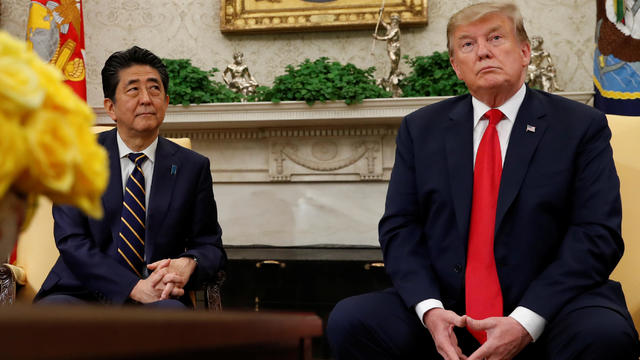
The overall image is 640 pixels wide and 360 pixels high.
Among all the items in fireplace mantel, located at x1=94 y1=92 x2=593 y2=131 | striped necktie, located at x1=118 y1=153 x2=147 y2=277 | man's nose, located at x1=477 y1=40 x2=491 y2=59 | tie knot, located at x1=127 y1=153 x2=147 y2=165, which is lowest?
striped necktie, located at x1=118 y1=153 x2=147 y2=277

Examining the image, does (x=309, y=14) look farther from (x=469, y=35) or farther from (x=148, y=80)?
(x=469, y=35)

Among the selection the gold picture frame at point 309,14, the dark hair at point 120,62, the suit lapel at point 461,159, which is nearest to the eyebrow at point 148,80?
the dark hair at point 120,62

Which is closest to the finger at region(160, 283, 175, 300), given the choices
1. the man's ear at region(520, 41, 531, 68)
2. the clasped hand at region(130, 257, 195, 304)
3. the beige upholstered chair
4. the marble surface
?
the clasped hand at region(130, 257, 195, 304)

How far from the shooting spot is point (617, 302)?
178 cm

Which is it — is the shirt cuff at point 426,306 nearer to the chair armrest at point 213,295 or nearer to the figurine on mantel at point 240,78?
the chair armrest at point 213,295

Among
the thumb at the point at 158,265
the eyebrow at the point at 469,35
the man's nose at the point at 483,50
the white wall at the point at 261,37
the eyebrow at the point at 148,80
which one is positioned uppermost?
the white wall at the point at 261,37

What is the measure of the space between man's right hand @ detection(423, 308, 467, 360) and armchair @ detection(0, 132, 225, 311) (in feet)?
3.22

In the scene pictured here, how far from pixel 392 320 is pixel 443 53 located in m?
2.62

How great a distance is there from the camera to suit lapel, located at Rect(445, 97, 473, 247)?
192cm

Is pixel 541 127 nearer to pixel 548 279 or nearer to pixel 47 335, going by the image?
pixel 548 279

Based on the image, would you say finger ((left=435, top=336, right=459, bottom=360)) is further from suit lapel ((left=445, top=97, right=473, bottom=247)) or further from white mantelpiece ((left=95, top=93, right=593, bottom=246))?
white mantelpiece ((left=95, top=93, right=593, bottom=246))

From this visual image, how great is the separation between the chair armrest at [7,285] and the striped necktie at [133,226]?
0.46 meters

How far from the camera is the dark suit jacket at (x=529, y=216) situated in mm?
1799

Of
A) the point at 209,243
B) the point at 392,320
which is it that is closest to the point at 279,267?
the point at 209,243
